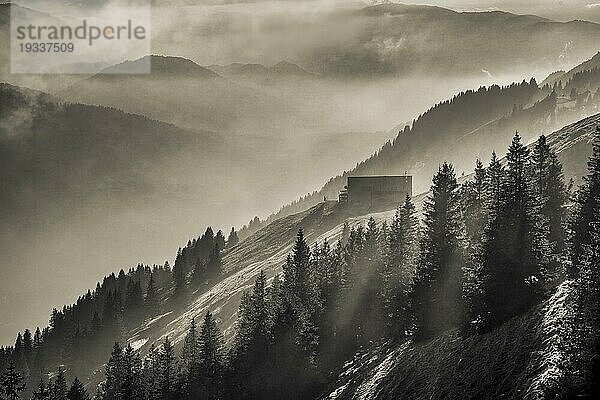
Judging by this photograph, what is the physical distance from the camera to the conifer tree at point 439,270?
237ft

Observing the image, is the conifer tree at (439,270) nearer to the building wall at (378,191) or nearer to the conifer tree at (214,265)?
the building wall at (378,191)

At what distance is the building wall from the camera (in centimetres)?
16862

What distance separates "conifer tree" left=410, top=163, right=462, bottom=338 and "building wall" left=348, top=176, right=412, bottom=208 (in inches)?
3642

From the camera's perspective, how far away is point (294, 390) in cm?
7981

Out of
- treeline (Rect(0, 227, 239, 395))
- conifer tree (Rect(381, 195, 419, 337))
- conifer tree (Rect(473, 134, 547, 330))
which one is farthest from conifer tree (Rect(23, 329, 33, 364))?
conifer tree (Rect(473, 134, 547, 330))

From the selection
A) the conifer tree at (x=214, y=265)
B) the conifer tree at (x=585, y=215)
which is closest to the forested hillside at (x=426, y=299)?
the conifer tree at (x=585, y=215)

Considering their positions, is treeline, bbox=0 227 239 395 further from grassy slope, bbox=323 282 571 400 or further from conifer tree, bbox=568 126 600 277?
conifer tree, bbox=568 126 600 277

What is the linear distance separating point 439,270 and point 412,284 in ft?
9.59

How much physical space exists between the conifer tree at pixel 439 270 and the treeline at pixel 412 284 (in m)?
0.10

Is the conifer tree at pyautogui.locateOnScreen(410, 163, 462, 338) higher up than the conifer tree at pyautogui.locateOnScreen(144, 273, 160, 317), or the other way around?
the conifer tree at pyautogui.locateOnScreen(410, 163, 462, 338)

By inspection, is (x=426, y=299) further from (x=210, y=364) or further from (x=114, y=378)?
(x=114, y=378)

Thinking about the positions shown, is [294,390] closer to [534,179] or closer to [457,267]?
[457,267]

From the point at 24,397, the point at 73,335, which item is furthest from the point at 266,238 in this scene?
the point at 24,397

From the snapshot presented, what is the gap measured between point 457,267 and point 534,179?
10935mm
